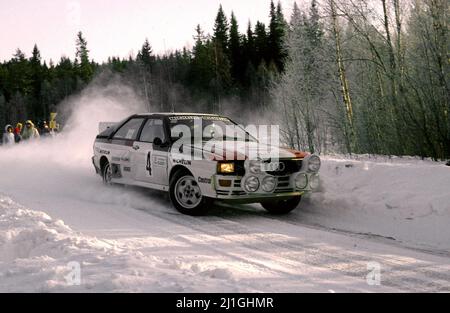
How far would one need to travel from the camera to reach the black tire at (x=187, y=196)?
715cm

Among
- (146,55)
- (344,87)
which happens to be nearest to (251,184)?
(344,87)

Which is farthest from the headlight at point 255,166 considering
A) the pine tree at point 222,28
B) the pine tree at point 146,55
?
the pine tree at point 146,55

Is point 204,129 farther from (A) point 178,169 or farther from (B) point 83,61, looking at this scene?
(B) point 83,61

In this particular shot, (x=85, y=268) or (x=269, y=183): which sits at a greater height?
(x=269, y=183)

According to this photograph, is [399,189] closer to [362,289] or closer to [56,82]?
[362,289]

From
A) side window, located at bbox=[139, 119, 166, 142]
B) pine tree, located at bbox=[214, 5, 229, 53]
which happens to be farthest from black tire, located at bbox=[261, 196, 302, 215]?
pine tree, located at bbox=[214, 5, 229, 53]

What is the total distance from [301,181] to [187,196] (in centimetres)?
177

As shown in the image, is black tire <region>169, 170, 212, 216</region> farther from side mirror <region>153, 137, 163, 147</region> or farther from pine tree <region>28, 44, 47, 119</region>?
pine tree <region>28, 44, 47, 119</region>

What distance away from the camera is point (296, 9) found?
2319 cm

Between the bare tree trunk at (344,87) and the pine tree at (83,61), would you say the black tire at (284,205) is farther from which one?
the pine tree at (83,61)

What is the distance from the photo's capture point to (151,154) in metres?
7.94

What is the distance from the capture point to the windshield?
786 centimetres
